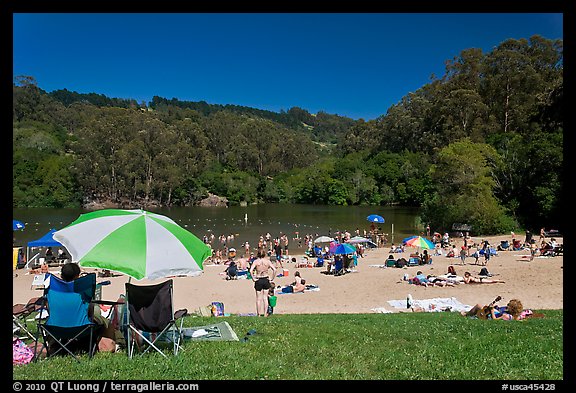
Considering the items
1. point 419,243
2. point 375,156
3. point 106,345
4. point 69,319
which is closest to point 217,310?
point 106,345

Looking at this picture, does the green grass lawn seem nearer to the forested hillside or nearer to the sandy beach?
the sandy beach

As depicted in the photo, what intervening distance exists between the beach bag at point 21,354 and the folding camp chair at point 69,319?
0.32 ft

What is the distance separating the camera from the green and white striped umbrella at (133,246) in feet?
16.6

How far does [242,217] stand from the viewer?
55.7 meters

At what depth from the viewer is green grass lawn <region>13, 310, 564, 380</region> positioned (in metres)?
4.41

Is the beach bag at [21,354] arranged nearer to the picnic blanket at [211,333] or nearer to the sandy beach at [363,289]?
the picnic blanket at [211,333]

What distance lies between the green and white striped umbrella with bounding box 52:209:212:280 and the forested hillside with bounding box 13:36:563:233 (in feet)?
112

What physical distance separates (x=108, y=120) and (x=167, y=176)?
14.3 metres

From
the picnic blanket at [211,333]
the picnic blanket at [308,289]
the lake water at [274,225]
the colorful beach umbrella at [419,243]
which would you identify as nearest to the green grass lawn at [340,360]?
the picnic blanket at [211,333]

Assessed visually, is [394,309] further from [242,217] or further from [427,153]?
[427,153]

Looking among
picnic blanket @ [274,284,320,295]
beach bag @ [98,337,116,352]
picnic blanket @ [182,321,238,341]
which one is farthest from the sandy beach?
beach bag @ [98,337,116,352]

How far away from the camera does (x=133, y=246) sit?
207 inches
